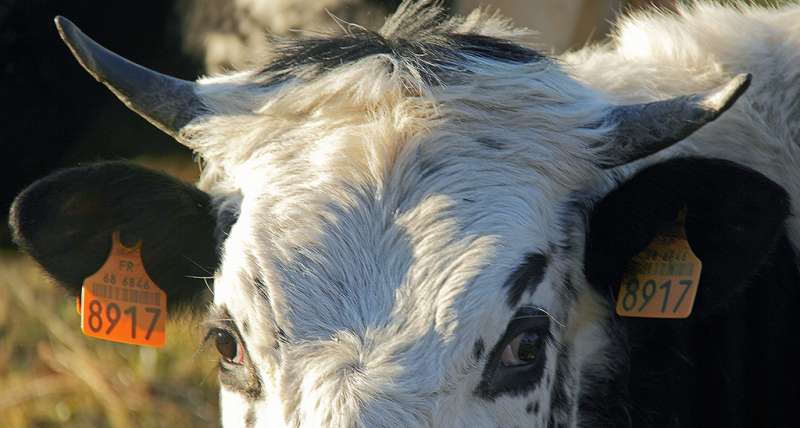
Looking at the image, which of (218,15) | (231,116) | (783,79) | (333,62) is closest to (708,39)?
(783,79)

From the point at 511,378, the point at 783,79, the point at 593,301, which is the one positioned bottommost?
the point at 511,378

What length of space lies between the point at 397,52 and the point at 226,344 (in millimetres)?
853

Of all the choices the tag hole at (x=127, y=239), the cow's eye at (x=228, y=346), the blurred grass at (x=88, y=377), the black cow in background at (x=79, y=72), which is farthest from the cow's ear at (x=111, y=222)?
the black cow in background at (x=79, y=72)

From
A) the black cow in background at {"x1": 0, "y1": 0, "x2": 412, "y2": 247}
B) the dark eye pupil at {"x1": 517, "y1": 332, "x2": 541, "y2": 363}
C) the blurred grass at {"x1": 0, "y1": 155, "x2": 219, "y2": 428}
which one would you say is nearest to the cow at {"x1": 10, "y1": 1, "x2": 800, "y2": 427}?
the dark eye pupil at {"x1": 517, "y1": 332, "x2": 541, "y2": 363}

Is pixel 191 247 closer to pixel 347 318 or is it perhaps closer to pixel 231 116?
pixel 231 116

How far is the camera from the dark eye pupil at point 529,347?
2.96m

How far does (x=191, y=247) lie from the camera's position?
11.6 ft

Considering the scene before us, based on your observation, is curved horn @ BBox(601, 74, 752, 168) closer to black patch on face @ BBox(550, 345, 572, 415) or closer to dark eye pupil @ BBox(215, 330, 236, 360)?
black patch on face @ BBox(550, 345, 572, 415)

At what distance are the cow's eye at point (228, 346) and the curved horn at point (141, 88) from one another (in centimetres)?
59

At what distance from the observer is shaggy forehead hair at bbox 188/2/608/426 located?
2.76 m

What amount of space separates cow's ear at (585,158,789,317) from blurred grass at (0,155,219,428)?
2649mm

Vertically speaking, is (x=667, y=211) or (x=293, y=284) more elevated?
(x=667, y=211)

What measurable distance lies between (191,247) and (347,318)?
884 millimetres

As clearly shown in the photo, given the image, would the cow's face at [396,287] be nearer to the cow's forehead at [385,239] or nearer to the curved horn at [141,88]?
the cow's forehead at [385,239]
